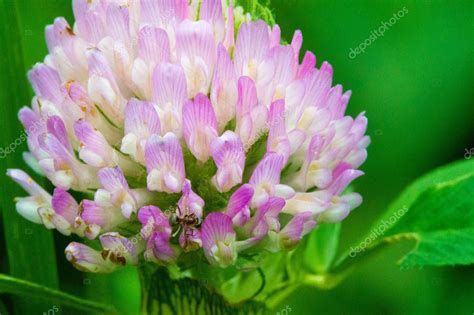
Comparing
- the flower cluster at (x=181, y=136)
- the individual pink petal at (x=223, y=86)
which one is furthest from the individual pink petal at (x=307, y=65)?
the individual pink petal at (x=223, y=86)

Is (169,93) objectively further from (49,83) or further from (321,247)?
(321,247)

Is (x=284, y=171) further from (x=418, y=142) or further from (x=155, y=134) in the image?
(x=418, y=142)

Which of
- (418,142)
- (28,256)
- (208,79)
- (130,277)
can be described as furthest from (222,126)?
(418,142)

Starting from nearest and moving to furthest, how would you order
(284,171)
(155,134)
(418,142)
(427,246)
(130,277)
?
(155,134)
(284,171)
(427,246)
(130,277)
(418,142)
